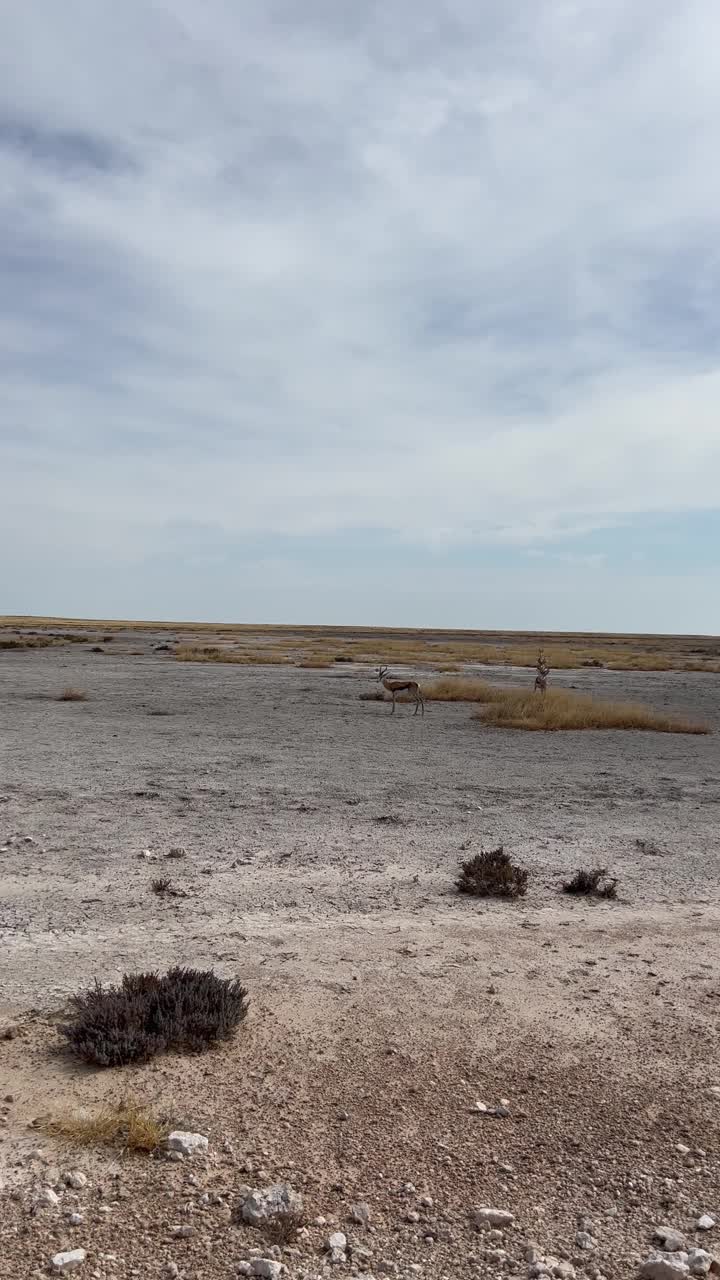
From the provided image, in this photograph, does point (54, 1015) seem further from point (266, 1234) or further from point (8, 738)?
point (8, 738)

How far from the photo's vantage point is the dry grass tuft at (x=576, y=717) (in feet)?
72.1

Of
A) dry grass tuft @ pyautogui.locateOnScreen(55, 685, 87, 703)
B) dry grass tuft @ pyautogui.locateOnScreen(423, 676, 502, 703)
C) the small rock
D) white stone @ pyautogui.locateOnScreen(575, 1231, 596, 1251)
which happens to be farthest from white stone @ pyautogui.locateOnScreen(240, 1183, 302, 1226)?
dry grass tuft @ pyautogui.locateOnScreen(423, 676, 502, 703)

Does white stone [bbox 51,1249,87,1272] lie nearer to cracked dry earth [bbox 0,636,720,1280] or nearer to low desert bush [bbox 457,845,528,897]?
cracked dry earth [bbox 0,636,720,1280]

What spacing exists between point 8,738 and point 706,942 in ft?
47.0

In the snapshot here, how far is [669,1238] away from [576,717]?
1916cm

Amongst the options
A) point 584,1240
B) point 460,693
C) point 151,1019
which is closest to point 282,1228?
point 584,1240

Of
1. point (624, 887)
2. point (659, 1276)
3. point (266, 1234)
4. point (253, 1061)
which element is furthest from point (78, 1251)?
point (624, 887)

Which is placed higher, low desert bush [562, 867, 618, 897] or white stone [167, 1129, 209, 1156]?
low desert bush [562, 867, 618, 897]

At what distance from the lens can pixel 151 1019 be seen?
16.9ft

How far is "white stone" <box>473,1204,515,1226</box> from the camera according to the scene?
3.75 m

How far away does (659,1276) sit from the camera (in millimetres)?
3422

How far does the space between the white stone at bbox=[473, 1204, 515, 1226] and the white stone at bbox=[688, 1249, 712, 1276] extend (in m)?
0.69

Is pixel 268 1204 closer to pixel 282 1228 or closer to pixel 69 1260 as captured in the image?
pixel 282 1228

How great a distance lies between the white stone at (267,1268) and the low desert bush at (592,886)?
5.44m
